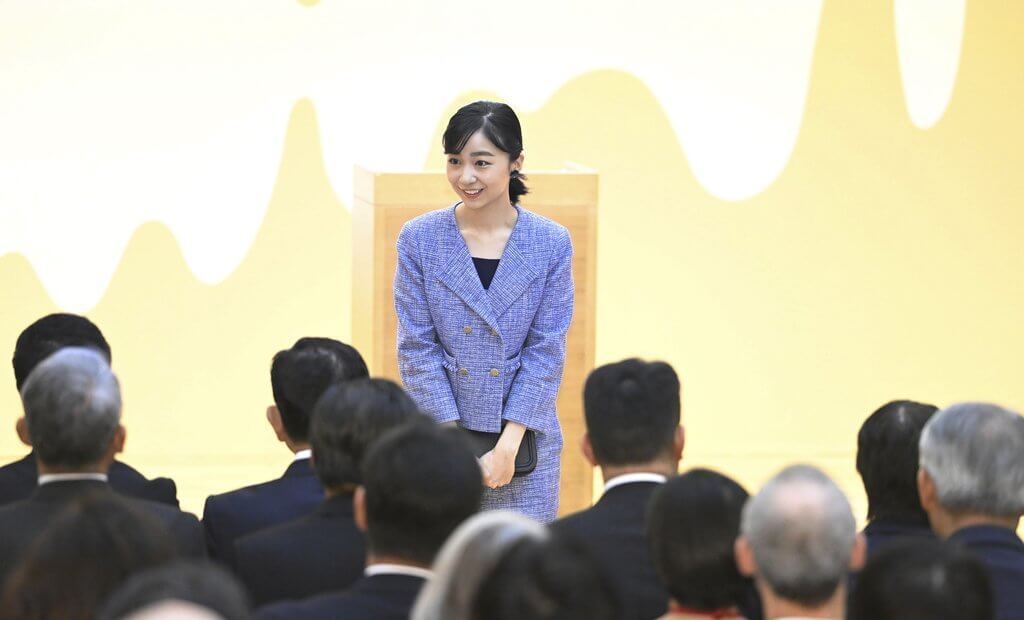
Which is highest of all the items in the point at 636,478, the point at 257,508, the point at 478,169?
the point at 478,169

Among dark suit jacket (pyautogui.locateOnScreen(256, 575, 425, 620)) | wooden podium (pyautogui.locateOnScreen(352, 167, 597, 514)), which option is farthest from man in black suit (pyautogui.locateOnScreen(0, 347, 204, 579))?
wooden podium (pyautogui.locateOnScreen(352, 167, 597, 514))

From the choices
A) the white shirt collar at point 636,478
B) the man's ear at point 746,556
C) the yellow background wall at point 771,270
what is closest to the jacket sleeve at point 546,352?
the white shirt collar at point 636,478

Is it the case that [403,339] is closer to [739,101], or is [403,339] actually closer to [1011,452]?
[1011,452]

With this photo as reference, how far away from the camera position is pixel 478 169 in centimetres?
393

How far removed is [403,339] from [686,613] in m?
1.88

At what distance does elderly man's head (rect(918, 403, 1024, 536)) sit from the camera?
2768mm

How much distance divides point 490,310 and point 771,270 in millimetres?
3901

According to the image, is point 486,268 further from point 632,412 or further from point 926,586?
point 926,586

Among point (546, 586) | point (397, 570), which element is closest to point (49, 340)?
point (397, 570)

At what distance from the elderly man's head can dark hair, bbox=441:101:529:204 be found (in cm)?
149

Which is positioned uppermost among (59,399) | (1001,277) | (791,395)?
(59,399)

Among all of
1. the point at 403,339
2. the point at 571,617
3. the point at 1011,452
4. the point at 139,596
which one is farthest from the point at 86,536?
the point at 403,339

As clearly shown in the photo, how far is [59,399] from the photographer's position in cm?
275

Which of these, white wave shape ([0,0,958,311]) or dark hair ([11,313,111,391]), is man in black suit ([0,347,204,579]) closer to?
dark hair ([11,313,111,391])
